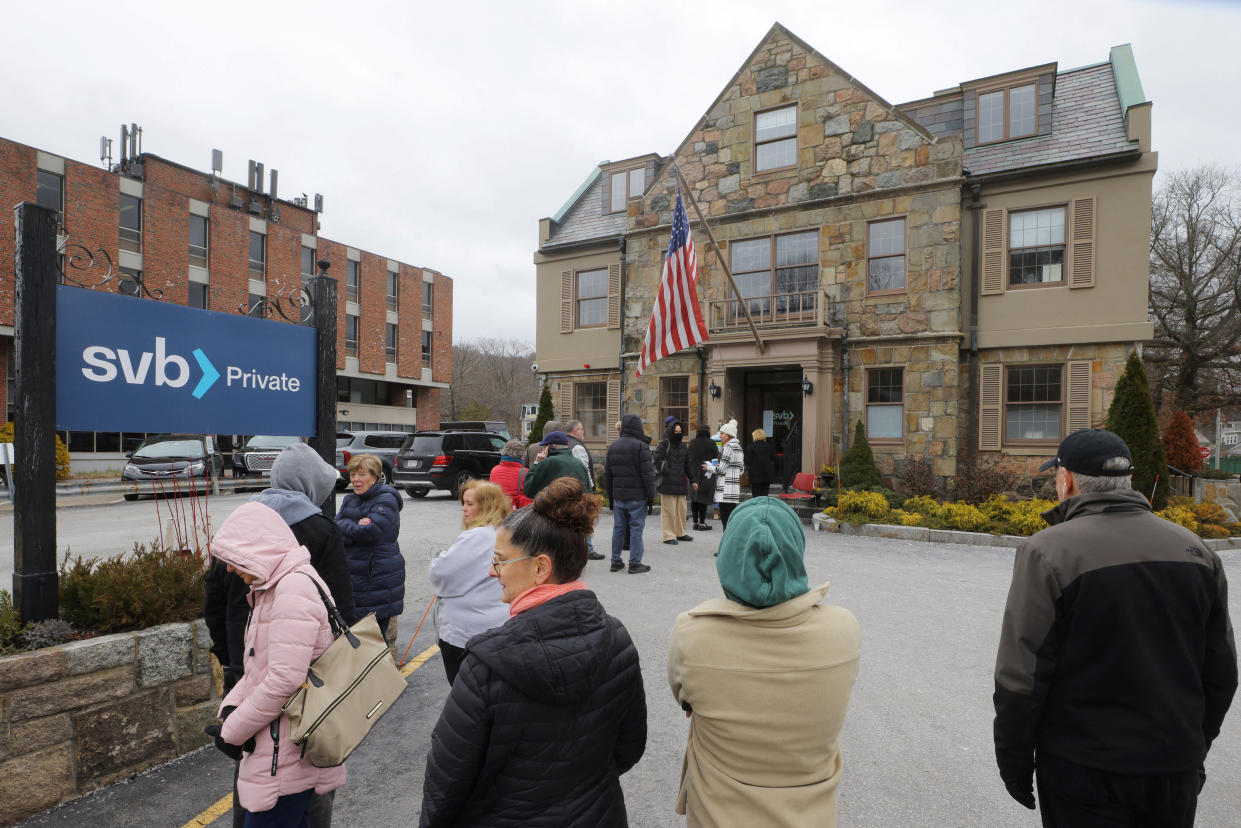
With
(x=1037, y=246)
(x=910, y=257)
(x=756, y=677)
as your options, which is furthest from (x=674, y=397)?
(x=756, y=677)

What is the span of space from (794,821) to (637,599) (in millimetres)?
5219

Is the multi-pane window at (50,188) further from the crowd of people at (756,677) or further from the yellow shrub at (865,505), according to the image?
the crowd of people at (756,677)

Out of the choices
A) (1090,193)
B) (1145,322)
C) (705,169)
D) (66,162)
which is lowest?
(1145,322)

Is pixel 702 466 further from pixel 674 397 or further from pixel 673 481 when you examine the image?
pixel 674 397

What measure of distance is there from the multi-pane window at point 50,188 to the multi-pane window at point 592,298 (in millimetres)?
21909

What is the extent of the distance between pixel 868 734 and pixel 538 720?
308 centimetres

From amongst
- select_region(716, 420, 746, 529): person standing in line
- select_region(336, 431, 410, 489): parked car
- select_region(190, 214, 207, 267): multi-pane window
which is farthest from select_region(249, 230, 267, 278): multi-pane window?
select_region(716, 420, 746, 529): person standing in line

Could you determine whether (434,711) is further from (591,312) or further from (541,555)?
(591,312)

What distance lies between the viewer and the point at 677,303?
12.9m

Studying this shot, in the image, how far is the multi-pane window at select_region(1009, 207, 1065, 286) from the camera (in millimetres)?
13812

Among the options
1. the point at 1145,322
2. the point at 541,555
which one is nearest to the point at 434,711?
the point at 541,555

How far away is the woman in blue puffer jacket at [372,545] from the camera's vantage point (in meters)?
4.39

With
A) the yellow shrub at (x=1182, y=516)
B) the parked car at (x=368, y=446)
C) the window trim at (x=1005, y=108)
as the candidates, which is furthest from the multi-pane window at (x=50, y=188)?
the yellow shrub at (x=1182, y=516)

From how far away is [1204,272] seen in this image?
25703 millimetres
